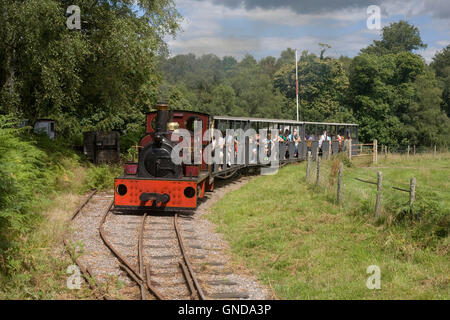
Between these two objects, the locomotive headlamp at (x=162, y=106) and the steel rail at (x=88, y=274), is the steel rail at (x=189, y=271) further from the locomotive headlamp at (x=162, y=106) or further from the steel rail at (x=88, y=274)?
the locomotive headlamp at (x=162, y=106)

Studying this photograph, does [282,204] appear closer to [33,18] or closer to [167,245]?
[167,245]

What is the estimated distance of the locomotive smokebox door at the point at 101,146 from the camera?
18.8 metres

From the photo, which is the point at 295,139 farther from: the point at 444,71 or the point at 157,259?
the point at 444,71

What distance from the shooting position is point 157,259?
24.3 ft

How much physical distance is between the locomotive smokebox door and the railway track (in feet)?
27.6

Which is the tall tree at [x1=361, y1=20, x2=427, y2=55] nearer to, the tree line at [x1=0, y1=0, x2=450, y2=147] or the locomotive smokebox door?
the tree line at [x1=0, y1=0, x2=450, y2=147]

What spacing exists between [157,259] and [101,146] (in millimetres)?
12419

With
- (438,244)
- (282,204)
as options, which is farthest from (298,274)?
(282,204)

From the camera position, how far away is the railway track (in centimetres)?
602

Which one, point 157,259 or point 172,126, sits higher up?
point 172,126

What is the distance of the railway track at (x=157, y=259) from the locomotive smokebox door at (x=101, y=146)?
27.6ft

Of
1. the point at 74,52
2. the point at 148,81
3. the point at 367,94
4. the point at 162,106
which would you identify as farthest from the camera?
the point at 367,94

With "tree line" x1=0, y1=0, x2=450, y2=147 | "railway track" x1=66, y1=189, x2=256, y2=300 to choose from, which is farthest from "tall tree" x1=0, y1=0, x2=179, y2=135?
"railway track" x1=66, y1=189, x2=256, y2=300

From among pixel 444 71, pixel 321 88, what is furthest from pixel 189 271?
pixel 444 71
